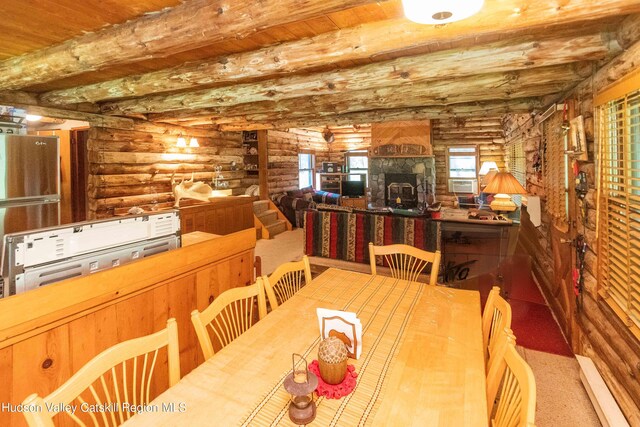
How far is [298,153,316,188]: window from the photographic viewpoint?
34.4 ft

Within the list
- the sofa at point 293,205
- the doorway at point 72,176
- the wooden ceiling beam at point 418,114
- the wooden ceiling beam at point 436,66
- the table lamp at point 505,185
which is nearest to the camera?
the wooden ceiling beam at point 436,66

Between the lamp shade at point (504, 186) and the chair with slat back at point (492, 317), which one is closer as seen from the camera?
the chair with slat back at point (492, 317)

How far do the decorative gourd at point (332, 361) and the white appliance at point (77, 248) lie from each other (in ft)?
4.28

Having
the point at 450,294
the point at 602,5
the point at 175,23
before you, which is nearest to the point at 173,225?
the point at 175,23

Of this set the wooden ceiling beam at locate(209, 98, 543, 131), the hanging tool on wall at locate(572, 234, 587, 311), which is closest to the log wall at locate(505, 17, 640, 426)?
the hanging tool on wall at locate(572, 234, 587, 311)

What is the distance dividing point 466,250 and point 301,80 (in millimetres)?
3217

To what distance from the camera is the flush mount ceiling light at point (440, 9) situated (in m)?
1.29

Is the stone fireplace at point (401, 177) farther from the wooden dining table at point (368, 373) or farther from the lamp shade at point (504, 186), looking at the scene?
the wooden dining table at point (368, 373)

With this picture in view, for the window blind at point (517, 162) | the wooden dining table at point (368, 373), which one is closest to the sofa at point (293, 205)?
the window blind at point (517, 162)

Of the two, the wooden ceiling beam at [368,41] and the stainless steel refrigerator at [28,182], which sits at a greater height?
the wooden ceiling beam at [368,41]

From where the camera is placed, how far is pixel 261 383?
4.24 feet

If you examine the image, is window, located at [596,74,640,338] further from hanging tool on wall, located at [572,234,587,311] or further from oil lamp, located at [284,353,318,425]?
oil lamp, located at [284,353,318,425]

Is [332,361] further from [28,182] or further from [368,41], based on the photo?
[28,182]

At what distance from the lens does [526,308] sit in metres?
3.94
